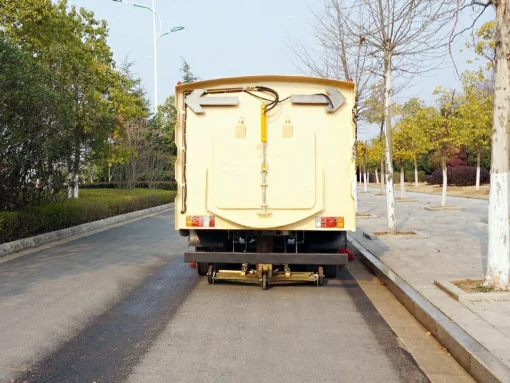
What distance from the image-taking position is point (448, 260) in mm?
10727

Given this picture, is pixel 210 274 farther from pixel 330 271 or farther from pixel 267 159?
pixel 267 159

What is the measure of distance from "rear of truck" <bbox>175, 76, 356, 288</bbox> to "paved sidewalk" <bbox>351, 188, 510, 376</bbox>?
1758 mm

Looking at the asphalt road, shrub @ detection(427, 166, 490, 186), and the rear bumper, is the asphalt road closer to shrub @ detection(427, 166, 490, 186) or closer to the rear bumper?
the rear bumper

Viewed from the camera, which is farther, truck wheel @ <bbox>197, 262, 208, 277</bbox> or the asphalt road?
truck wheel @ <bbox>197, 262, 208, 277</bbox>

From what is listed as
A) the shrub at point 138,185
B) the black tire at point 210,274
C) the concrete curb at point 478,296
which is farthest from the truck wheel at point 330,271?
the shrub at point 138,185

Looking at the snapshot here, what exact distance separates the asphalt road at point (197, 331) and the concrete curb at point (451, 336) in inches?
4.7

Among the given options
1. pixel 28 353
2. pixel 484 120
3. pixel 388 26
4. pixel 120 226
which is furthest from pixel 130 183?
pixel 28 353

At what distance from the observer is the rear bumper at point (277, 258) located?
822 centimetres

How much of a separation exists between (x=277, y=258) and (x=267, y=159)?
140 centimetres

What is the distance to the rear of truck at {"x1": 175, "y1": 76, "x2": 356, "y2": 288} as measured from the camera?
321 inches

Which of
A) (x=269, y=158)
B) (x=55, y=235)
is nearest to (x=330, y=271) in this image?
(x=269, y=158)

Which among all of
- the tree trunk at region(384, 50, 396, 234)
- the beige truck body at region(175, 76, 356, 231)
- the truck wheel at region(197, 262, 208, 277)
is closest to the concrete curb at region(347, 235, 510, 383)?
the beige truck body at region(175, 76, 356, 231)

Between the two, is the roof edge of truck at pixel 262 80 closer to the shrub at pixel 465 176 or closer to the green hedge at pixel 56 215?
the green hedge at pixel 56 215

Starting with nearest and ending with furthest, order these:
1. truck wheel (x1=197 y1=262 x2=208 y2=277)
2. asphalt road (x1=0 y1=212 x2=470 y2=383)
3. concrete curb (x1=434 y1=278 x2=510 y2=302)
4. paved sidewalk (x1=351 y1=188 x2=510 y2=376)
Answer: asphalt road (x1=0 y1=212 x2=470 y2=383) < paved sidewalk (x1=351 y1=188 x2=510 y2=376) < concrete curb (x1=434 y1=278 x2=510 y2=302) < truck wheel (x1=197 y1=262 x2=208 y2=277)
